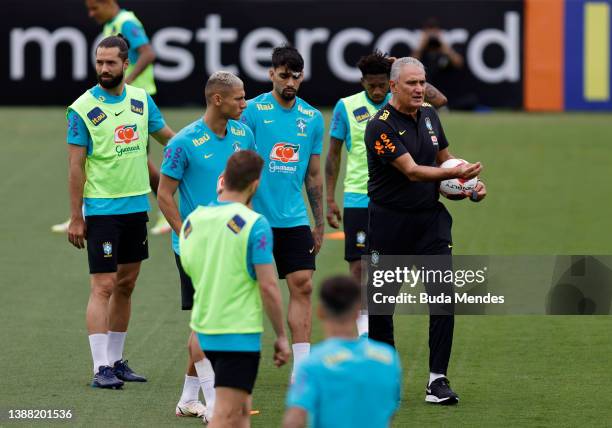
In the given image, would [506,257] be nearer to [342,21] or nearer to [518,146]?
[518,146]

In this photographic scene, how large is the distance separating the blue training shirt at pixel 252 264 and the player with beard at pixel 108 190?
105 inches

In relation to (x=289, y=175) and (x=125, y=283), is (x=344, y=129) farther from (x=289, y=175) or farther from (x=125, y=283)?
(x=125, y=283)

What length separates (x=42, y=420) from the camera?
9.09 metres

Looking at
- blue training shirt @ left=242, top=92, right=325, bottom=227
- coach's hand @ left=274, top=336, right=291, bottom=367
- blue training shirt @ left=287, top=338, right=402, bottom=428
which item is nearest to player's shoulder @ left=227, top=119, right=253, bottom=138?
blue training shirt @ left=242, top=92, right=325, bottom=227

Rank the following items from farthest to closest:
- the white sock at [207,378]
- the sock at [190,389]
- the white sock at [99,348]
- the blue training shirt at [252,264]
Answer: the white sock at [99,348] < the sock at [190,389] < the white sock at [207,378] < the blue training shirt at [252,264]

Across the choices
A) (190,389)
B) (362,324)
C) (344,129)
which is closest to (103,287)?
(190,389)

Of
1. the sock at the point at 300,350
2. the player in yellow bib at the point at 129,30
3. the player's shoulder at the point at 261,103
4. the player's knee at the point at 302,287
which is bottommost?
the sock at the point at 300,350

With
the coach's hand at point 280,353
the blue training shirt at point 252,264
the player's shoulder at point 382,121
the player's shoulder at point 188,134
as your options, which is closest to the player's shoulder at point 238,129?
the player's shoulder at point 188,134

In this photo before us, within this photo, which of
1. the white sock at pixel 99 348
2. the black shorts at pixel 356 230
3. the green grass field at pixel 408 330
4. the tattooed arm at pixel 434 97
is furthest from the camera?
the black shorts at pixel 356 230

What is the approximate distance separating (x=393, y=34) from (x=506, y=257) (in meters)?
11.4

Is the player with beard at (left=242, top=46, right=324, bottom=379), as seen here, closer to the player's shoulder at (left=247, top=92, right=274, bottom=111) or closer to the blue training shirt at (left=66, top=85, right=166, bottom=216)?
the player's shoulder at (left=247, top=92, right=274, bottom=111)

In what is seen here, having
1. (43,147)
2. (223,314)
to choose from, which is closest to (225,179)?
(223,314)

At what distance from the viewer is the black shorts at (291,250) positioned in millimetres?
9977

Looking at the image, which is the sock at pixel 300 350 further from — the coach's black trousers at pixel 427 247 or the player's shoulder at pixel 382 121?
the player's shoulder at pixel 382 121
